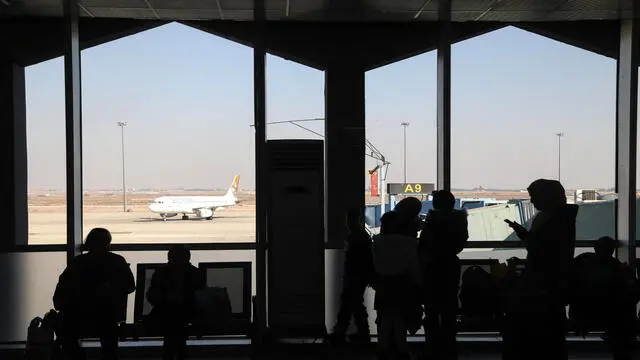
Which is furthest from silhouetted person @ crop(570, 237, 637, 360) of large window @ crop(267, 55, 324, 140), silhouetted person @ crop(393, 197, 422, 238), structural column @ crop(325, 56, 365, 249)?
large window @ crop(267, 55, 324, 140)

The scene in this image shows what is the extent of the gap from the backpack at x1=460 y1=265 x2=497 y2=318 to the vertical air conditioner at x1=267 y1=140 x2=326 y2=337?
1.22m

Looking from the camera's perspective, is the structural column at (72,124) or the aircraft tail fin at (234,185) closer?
the structural column at (72,124)

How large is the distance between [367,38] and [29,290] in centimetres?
415

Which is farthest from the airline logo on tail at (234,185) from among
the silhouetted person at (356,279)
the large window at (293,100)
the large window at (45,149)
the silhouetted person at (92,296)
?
the silhouetted person at (92,296)

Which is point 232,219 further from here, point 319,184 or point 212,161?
point 319,184

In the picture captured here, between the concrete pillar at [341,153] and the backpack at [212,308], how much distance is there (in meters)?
1.45

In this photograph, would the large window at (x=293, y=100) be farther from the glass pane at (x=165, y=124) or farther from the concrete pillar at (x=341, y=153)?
the glass pane at (x=165, y=124)

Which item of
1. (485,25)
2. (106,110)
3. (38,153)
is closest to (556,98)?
(485,25)

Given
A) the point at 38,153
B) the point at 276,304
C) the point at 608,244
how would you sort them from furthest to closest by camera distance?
the point at 38,153, the point at 276,304, the point at 608,244

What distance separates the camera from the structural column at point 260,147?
6020mm

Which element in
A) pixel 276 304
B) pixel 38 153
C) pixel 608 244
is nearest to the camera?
pixel 608 244

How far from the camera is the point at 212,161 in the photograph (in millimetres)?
6270

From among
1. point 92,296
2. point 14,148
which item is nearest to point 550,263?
point 92,296

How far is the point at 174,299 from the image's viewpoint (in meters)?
4.74
